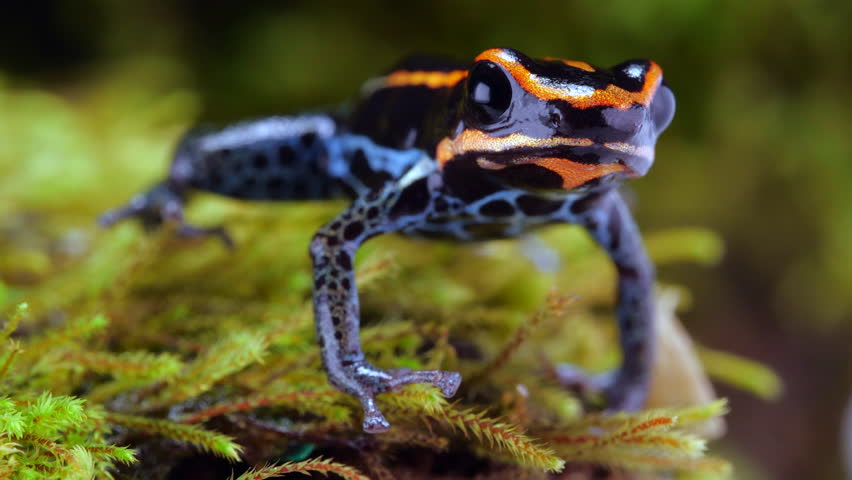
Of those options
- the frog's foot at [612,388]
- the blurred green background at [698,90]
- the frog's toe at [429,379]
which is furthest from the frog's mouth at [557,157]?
the blurred green background at [698,90]

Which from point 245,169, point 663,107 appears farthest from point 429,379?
point 245,169

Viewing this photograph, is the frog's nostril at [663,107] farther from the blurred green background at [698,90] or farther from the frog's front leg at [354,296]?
the blurred green background at [698,90]

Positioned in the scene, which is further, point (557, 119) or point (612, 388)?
point (612, 388)

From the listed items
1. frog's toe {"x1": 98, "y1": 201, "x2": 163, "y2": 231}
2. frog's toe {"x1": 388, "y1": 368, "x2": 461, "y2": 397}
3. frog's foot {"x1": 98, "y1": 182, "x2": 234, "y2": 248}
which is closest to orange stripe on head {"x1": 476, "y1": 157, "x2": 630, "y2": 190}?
frog's toe {"x1": 388, "y1": 368, "x2": 461, "y2": 397}

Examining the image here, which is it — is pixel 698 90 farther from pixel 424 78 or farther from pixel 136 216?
pixel 136 216

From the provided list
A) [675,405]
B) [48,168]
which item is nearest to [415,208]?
[675,405]

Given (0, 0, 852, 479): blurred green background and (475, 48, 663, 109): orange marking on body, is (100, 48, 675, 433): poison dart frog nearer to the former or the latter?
(475, 48, 663, 109): orange marking on body
